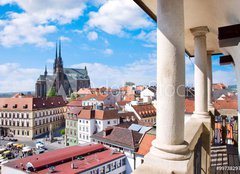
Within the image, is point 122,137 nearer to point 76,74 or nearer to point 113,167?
point 113,167

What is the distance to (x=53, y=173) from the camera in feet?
51.0

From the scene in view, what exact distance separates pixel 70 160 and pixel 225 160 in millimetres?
15210

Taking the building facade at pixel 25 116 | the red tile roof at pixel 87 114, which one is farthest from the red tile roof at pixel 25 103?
the red tile roof at pixel 87 114

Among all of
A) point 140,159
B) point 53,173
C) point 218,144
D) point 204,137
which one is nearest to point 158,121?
point 204,137

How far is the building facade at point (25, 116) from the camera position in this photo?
43.6 meters

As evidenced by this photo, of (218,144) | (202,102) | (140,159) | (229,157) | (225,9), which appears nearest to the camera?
(225,9)

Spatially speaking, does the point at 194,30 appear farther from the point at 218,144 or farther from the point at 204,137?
the point at 218,144

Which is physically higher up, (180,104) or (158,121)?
(180,104)

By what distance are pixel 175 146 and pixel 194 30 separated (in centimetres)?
367

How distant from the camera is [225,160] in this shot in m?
5.45

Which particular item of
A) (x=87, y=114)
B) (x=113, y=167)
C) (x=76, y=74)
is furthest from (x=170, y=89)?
(x=76, y=74)

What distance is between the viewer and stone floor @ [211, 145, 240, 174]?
4.87m

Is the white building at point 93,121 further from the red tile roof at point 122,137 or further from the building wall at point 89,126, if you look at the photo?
the red tile roof at point 122,137

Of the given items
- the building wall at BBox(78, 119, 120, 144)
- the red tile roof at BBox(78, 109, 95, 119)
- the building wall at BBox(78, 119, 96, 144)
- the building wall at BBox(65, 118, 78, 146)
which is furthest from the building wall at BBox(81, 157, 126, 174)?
the building wall at BBox(65, 118, 78, 146)
